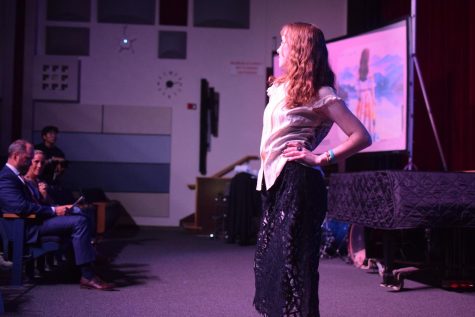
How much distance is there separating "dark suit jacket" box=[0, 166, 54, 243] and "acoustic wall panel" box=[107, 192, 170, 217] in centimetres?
436

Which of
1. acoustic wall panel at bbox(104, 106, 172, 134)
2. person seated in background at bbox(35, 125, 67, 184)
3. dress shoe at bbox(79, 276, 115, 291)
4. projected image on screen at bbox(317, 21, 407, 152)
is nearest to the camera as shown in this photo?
dress shoe at bbox(79, 276, 115, 291)

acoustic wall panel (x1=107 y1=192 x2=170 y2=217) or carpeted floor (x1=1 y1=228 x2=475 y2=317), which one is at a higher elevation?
acoustic wall panel (x1=107 y1=192 x2=170 y2=217)

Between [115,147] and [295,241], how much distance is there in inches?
265

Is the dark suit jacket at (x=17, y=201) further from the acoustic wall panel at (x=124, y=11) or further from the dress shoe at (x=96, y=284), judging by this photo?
the acoustic wall panel at (x=124, y=11)

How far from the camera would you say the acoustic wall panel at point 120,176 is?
26.1 feet

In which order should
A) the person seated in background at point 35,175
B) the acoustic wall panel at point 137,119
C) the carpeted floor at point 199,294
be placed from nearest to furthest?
the carpeted floor at point 199,294, the person seated in background at point 35,175, the acoustic wall panel at point 137,119

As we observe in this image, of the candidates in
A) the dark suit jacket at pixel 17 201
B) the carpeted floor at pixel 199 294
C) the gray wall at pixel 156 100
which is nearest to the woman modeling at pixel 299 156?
the carpeted floor at pixel 199 294

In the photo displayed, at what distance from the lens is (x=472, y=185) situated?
345 cm

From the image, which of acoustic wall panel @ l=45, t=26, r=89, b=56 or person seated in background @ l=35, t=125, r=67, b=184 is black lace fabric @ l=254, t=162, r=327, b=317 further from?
acoustic wall panel @ l=45, t=26, r=89, b=56

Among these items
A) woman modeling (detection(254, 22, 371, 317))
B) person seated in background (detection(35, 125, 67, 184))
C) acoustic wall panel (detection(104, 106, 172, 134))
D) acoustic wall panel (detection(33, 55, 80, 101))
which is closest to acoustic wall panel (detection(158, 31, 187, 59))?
acoustic wall panel (detection(104, 106, 172, 134))

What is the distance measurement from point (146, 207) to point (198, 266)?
3.56 meters

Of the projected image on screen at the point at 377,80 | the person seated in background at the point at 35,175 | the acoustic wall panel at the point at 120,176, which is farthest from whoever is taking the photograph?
the acoustic wall panel at the point at 120,176

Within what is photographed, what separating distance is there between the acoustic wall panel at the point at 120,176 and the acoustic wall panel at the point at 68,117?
52 centimetres

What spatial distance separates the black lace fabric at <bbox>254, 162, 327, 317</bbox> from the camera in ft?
5.41
